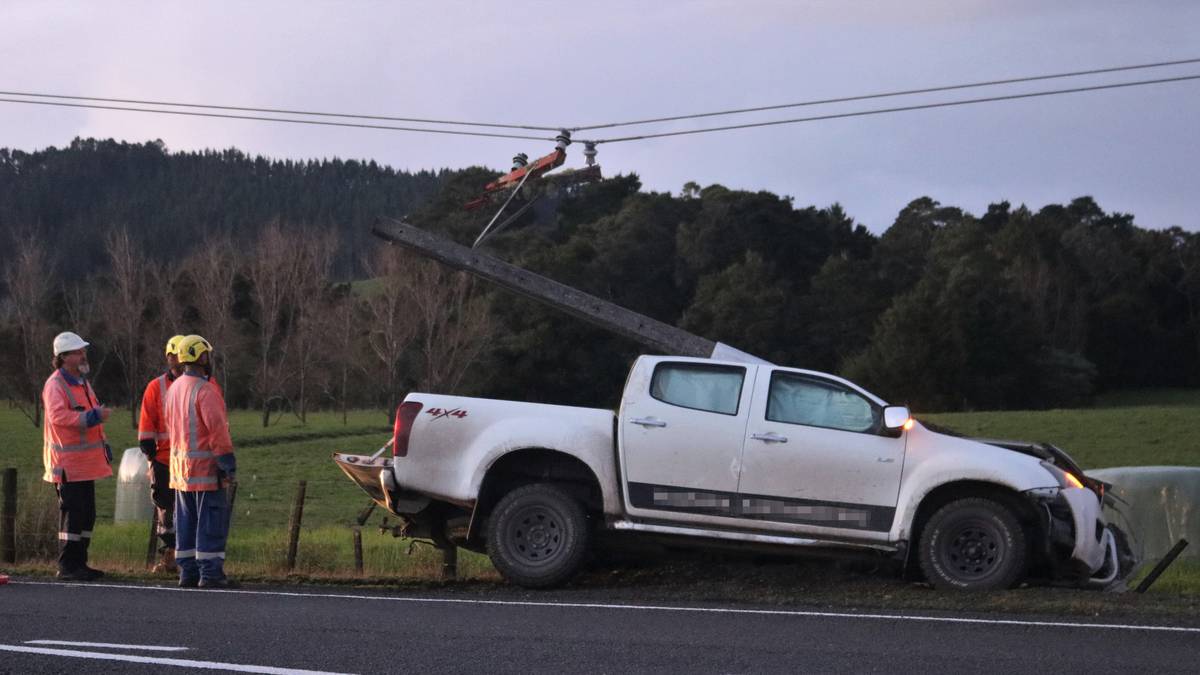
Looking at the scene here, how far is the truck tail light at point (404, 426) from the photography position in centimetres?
1140

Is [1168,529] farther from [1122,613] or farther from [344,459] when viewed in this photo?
[344,459]

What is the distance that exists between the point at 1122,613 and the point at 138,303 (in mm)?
51430

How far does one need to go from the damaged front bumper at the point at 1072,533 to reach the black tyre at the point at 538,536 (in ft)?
→ 10.9


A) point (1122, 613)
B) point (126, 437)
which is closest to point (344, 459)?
point (1122, 613)

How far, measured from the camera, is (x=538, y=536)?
11266 millimetres

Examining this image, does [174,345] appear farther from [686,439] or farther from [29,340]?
[29,340]

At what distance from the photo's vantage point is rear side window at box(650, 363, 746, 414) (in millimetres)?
11242

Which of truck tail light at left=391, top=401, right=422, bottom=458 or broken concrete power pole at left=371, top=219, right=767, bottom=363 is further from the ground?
broken concrete power pole at left=371, top=219, right=767, bottom=363

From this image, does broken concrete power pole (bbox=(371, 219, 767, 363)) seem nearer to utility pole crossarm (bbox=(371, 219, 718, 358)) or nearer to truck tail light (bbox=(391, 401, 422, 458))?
utility pole crossarm (bbox=(371, 219, 718, 358))

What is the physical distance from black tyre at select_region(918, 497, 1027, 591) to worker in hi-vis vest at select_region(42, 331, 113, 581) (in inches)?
254

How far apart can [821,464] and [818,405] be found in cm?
49

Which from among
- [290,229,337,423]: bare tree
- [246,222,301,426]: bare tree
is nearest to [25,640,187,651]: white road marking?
[246,222,301,426]: bare tree

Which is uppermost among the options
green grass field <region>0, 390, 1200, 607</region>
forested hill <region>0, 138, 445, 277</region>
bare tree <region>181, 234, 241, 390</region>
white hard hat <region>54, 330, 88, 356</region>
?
forested hill <region>0, 138, 445, 277</region>

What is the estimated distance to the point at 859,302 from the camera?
2618 inches
